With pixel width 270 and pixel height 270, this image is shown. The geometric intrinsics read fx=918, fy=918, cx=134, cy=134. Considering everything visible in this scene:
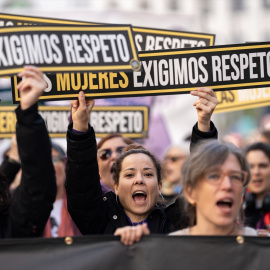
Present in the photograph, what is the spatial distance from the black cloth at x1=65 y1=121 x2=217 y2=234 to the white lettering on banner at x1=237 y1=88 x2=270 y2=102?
149cm

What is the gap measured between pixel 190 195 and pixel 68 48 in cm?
97

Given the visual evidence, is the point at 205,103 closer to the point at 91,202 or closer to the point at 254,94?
the point at 91,202

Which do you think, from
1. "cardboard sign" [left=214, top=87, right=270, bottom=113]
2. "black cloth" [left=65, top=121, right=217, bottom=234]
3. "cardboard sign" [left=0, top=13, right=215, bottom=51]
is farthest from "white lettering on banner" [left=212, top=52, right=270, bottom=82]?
"cardboard sign" [left=0, top=13, right=215, bottom=51]

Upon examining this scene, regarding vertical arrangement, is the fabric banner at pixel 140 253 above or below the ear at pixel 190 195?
below

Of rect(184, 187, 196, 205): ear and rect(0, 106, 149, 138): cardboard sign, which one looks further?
rect(0, 106, 149, 138): cardboard sign

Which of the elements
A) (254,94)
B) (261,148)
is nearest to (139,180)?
(254,94)

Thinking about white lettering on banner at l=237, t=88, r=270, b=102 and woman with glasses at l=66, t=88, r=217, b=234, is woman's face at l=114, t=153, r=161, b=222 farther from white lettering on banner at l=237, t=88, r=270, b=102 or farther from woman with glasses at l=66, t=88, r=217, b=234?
white lettering on banner at l=237, t=88, r=270, b=102

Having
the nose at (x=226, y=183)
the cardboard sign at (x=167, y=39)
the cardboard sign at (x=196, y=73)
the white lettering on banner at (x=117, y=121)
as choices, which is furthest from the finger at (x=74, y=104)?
the white lettering on banner at (x=117, y=121)

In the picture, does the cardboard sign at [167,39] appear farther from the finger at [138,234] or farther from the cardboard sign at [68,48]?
the finger at [138,234]

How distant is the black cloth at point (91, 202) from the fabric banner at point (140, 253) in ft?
1.22

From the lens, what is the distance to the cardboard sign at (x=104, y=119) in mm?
7664

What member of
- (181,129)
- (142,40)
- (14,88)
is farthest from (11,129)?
(181,129)

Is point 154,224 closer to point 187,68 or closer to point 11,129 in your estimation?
point 187,68

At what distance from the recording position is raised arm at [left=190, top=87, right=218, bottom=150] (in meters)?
4.96
